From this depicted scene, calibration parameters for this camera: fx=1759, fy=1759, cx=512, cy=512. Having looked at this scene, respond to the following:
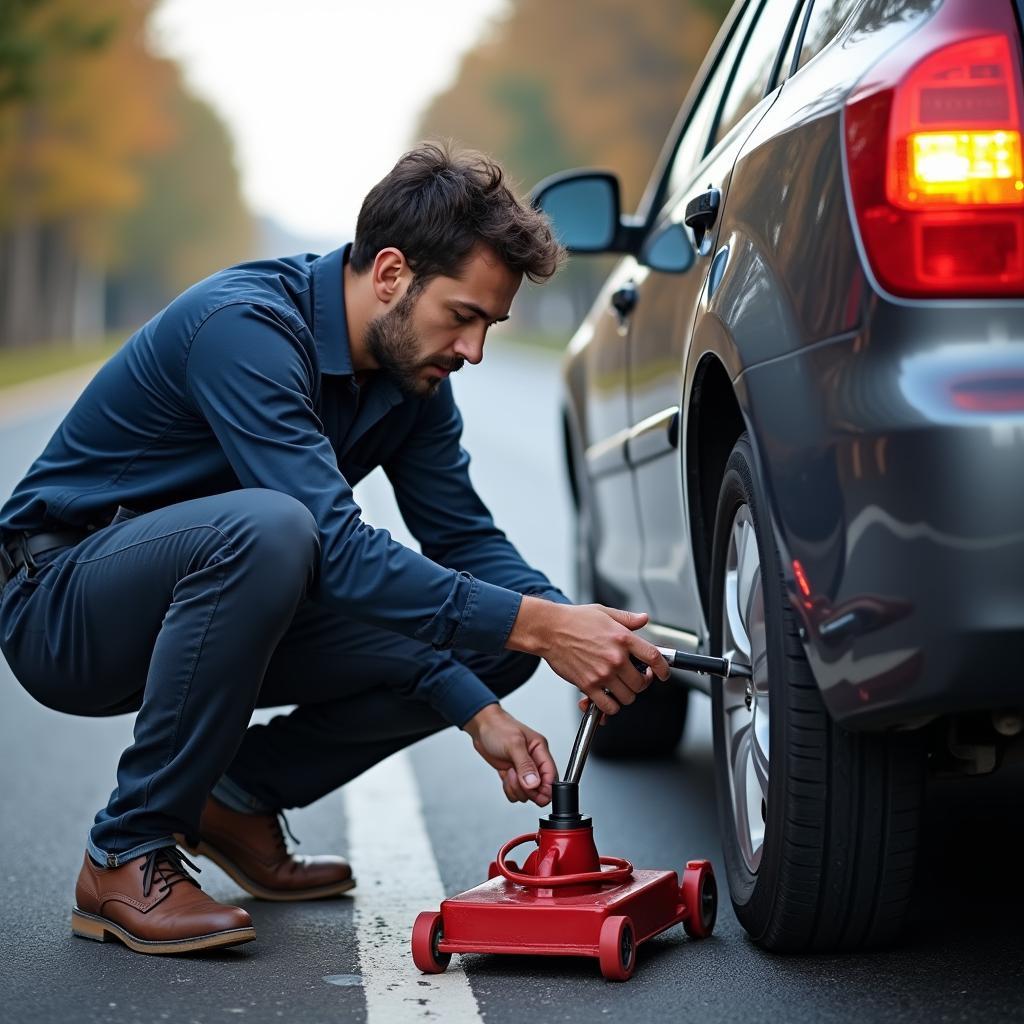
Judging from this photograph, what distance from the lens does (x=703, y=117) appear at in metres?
4.25

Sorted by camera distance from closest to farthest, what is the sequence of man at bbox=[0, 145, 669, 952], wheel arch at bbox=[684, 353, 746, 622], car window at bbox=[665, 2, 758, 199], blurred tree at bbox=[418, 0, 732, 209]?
man at bbox=[0, 145, 669, 952] → wheel arch at bbox=[684, 353, 746, 622] → car window at bbox=[665, 2, 758, 199] → blurred tree at bbox=[418, 0, 732, 209]

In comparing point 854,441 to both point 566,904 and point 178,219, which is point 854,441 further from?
point 178,219

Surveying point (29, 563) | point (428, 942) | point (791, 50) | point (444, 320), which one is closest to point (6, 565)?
point (29, 563)

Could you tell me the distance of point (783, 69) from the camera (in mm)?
3275

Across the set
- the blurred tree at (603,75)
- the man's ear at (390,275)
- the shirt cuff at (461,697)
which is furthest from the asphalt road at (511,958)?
the blurred tree at (603,75)

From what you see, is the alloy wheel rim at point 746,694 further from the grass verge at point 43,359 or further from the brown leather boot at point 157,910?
the grass verge at point 43,359

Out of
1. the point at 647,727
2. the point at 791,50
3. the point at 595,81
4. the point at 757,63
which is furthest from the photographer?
the point at 595,81

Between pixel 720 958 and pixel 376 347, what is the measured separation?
4.28 ft

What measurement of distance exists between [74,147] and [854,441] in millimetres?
38981

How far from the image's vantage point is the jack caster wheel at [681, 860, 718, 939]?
307cm

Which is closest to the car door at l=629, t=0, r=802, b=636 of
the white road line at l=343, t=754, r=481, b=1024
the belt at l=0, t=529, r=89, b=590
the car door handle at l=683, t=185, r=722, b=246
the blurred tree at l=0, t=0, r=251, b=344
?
the car door handle at l=683, t=185, r=722, b=246

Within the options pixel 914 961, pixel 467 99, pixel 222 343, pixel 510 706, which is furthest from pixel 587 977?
pixel 467 99

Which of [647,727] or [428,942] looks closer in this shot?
[428,942]

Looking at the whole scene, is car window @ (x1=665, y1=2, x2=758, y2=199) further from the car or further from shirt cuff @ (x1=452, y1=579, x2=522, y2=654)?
shirt cuff @ (x1=452, y1=579, x2=522, y2=654)
